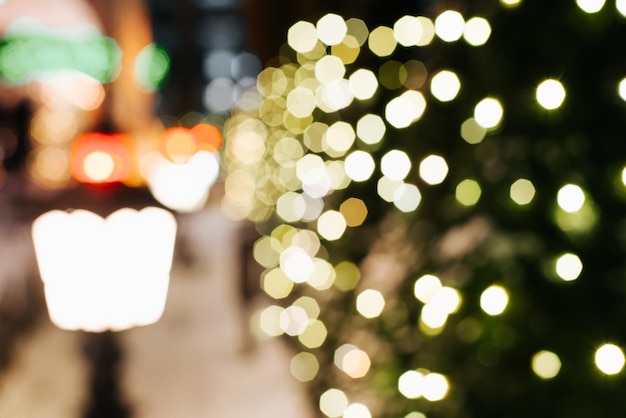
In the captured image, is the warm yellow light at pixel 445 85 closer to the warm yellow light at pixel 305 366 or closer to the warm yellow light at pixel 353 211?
the warm yellow light at pixel 353 211

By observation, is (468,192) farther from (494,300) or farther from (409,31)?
(409,31)

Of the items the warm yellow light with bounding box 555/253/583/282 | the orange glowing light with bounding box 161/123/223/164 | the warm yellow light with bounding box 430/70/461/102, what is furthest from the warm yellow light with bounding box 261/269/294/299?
the orange glowing light with bounding box 161/123/223/164

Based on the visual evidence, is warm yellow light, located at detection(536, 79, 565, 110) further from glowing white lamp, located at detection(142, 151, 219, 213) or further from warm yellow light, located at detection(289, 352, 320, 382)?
glowing white lamp, located at detection(142, 151, 219, 213)

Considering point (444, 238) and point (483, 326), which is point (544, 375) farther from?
point (444, 238)

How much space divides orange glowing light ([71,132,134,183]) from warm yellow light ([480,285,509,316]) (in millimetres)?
6867

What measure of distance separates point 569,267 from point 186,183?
9.14 m

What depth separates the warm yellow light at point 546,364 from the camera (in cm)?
122

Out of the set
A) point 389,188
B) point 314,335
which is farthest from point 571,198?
point 314,335

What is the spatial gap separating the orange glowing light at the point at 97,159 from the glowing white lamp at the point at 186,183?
60 cm

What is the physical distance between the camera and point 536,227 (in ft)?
4.11

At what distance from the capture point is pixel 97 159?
8.81 metres

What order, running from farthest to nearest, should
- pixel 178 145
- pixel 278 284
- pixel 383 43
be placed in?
pixel 178 145, pixel 278 284, pixel 383 43

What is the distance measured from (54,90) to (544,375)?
10313mm

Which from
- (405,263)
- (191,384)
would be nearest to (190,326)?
(191,384)
